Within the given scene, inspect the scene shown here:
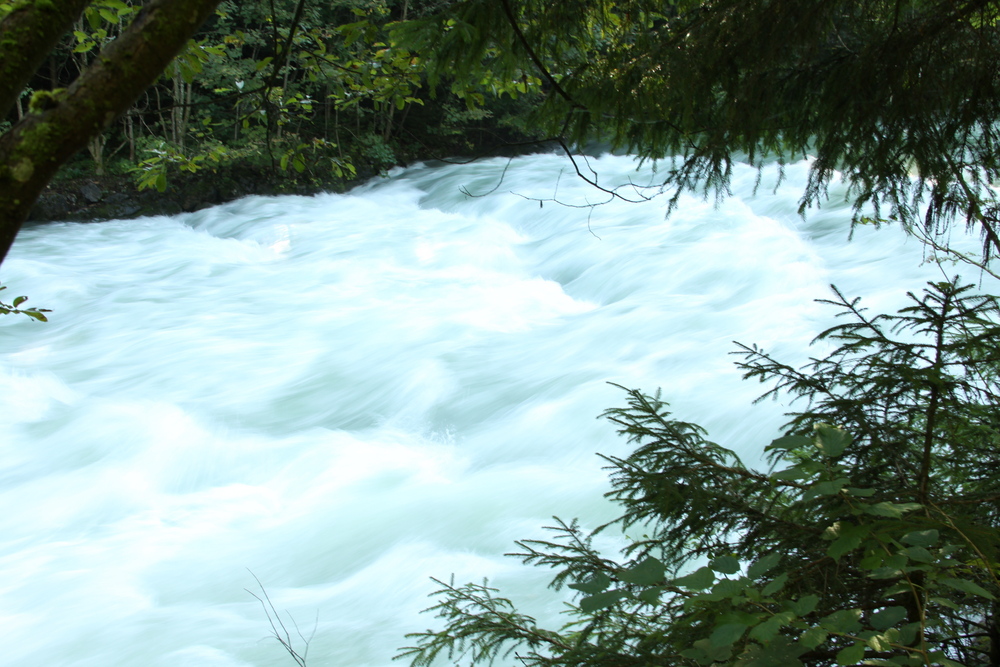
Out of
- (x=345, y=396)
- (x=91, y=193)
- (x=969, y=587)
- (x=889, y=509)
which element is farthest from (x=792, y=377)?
(x=91, y=193)

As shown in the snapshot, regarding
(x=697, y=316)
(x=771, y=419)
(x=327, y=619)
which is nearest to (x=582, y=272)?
(x=697, y=316)

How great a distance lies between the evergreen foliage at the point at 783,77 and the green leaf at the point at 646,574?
5.29 ft

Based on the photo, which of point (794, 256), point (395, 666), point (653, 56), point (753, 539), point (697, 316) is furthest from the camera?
point (794, 256)

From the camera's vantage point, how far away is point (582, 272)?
31.9ft

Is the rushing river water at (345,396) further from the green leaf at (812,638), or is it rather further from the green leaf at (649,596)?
the green leaf at (812,638)

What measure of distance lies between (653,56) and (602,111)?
1.03 feet

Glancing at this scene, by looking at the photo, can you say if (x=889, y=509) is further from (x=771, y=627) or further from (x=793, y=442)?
(x=771, y=627)

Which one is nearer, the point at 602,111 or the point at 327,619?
the point at 602,111

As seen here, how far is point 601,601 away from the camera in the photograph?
4.64ft

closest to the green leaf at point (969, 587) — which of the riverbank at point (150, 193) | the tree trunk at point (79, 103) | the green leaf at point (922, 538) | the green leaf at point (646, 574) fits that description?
the green leaf at point (922, 538)

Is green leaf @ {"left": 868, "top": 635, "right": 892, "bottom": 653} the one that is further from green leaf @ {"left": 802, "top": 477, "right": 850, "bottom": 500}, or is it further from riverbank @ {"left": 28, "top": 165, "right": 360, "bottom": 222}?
riverbank @ {"left": 28, "top": 165, "right": 360, "bottom": 222}

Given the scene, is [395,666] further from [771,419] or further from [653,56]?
[771,419]

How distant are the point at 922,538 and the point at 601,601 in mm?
610

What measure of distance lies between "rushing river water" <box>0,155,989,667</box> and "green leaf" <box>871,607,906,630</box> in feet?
9.21
